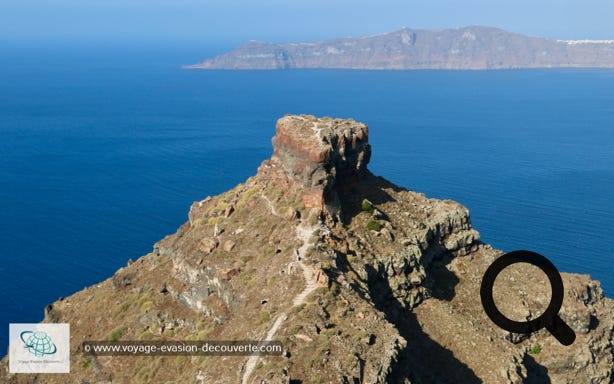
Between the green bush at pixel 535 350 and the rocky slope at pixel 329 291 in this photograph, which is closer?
the rocky slope at pixel 329 291

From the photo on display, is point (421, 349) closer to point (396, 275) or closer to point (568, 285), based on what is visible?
point (396, 275)

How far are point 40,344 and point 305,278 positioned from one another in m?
38.2

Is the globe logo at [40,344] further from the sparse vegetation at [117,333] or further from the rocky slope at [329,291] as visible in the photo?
the sparse vegetation at [117,333]

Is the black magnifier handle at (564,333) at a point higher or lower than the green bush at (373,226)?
higher

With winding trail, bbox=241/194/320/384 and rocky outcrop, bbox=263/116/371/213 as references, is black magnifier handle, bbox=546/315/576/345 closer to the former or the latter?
winding trail, bbox=241/194/320/384

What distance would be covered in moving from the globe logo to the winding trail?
31.4m

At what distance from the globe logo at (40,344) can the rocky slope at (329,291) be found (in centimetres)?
274

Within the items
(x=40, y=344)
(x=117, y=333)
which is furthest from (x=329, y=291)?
(x=40, y=344)

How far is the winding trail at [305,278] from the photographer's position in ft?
153

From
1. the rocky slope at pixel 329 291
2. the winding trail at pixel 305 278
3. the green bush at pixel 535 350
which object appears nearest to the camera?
the winding trail at pixel 305 278

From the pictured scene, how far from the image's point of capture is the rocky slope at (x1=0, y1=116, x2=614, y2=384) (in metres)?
52.7

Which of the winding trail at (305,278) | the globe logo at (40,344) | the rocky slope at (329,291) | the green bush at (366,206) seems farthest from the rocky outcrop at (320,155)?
the globe logo at (40,344)

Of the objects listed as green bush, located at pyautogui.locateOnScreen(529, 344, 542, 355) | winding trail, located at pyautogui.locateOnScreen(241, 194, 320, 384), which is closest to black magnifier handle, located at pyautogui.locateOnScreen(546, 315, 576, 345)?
winding trail, located at pyautogui.locateOnScreen(241, 194, 320, 384)

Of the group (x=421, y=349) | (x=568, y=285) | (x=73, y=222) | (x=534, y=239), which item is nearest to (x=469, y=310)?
(x=421, y=349)
